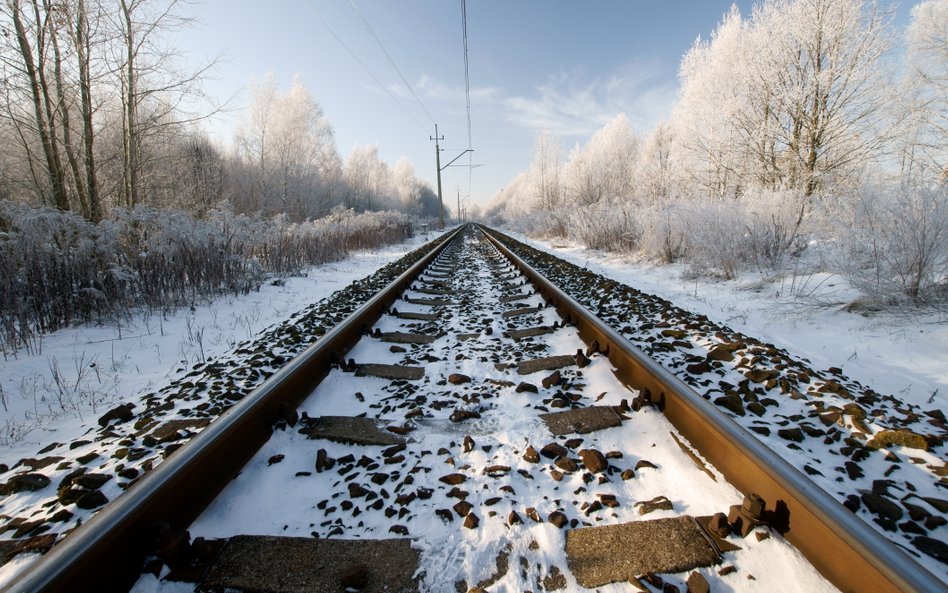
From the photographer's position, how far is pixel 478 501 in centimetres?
169

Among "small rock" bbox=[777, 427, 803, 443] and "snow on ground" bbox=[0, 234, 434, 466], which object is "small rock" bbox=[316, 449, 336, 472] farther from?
"small rock" bbox=[777, 427, 803, 443]

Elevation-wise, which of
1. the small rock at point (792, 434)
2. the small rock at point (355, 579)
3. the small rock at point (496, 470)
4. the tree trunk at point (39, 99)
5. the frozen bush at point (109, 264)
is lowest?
the small rock at point (355, 579)

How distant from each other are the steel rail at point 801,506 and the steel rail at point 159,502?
2154 millimetres

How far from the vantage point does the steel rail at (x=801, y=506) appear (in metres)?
1.08

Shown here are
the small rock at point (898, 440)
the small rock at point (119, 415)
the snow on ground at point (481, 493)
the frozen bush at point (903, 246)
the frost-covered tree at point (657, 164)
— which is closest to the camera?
the snow on ground at point (481, 493)

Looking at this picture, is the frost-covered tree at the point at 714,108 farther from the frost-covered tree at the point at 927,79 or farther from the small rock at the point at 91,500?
the small rock at the point at 91,500

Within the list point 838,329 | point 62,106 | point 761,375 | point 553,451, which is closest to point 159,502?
point 553,451

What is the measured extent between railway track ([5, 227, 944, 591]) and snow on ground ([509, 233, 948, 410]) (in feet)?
6.77

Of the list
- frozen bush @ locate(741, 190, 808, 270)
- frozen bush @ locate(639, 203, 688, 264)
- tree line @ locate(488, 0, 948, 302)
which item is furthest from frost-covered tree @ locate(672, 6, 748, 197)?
frozen bush @ locate(741, 190, 808, 270)

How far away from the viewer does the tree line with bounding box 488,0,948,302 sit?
4449mm

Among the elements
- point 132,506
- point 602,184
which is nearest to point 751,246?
point 132,506

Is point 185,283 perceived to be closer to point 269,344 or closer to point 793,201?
point 269,344

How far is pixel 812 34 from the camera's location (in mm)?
12312

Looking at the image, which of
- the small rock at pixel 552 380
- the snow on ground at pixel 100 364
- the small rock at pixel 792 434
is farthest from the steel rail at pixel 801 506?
the snow on ground at pixel 100 364
